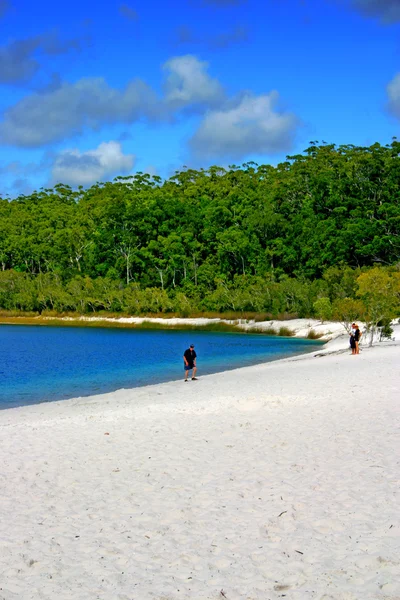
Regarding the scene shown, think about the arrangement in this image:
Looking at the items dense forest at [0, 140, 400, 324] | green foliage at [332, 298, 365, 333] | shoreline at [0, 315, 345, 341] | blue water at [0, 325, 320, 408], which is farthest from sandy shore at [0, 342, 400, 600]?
dense forest at [0, 140, 400, 324]

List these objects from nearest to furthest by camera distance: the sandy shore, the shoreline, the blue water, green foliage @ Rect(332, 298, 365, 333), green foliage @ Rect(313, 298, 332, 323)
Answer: the sandy shore
the blue water
green foliage @ Rect(332, 298, 365, 333)
the shoreline
green foliage @ Rect(313, 298, 332, 323)

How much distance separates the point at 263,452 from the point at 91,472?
2.85 meters

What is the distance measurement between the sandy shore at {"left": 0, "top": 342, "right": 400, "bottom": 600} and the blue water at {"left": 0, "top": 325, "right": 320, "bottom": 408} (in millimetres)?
7613

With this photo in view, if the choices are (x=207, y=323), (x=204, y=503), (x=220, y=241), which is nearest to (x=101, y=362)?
(x=204, y=503)

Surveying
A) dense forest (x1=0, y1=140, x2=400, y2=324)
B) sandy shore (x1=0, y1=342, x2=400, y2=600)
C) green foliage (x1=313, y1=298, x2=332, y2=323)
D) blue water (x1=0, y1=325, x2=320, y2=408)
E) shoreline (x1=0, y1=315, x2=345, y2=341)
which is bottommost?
blue water (x1=0, y1=325, x2=320, y2=408)

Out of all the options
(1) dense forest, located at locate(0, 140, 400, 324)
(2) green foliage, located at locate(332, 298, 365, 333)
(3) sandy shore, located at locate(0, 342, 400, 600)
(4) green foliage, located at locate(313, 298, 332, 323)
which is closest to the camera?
(3) sandy shore, located at locate(0, 342, 400, 600)

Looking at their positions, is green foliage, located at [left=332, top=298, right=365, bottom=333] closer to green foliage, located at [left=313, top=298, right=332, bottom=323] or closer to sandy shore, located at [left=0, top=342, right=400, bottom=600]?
sandy shore, located at [left=0, top=342, right=400, bottom=600]

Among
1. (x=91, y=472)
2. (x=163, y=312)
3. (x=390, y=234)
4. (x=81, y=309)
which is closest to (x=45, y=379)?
(x=91, y=472)

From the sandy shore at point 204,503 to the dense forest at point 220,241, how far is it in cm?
5392

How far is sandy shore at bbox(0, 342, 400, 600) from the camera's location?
588 centimetres

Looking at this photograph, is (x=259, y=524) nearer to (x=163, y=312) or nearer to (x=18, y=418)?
(x=18, y=418)

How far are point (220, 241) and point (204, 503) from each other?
89.4 metres

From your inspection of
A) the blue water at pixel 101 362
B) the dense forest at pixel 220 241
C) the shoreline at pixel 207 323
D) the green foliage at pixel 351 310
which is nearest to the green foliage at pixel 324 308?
the shoreline at pixel 207 323

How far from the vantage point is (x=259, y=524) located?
7.22 meters
